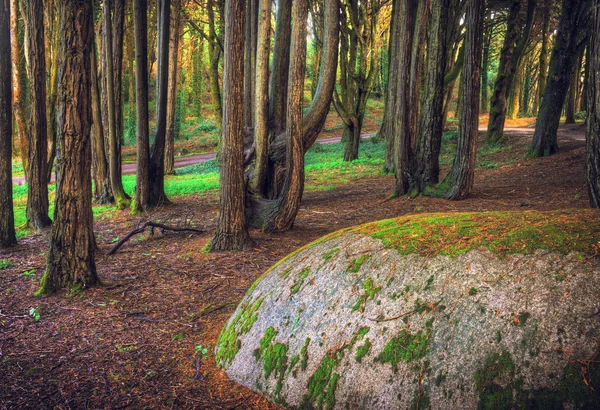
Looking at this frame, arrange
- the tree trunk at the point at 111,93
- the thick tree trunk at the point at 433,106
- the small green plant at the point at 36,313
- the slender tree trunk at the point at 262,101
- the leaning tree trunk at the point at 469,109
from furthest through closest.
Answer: the tree trunk at the point at 111,93 → the thick tree trunk at the point at 433,106 → the leaning tree trunk at the point at 469,109 → the slender tree trunk at the point at 262,101 → the small green plant at the point at 36,313

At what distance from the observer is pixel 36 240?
1034 centimetres

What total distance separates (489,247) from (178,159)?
96.3 feet

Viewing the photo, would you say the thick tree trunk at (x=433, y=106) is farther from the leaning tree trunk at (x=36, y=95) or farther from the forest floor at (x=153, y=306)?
the leaning tree trunk at (x=36, y=95)

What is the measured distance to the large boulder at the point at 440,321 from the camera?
305 centimetres

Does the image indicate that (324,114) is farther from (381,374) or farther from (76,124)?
(381,374)

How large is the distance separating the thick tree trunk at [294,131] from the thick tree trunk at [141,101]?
15.3 ft

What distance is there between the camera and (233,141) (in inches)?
336

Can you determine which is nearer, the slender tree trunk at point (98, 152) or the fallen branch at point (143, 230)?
the fallen branch at point (143, 230)

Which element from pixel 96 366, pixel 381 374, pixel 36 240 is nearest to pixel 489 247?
pixel 381 374

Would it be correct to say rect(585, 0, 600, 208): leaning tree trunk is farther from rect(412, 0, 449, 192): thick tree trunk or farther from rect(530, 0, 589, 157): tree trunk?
rect(530, 0, 589, 157): tree trunk

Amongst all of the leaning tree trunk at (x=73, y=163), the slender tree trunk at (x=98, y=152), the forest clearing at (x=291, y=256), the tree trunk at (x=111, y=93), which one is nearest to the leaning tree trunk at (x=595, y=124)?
the forest clearing at (x=291, y=256)

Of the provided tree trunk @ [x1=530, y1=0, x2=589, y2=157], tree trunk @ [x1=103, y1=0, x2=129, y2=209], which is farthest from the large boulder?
tree trunk @ [x1=530, y1=0, x2=589, y2=157]

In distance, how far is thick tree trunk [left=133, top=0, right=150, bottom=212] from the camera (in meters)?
12.7

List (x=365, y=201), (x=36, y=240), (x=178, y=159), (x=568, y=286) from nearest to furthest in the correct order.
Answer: (x=568, y=286)
(x=36, y=240)
(x=365, y=201)
(x=178, y=159)
